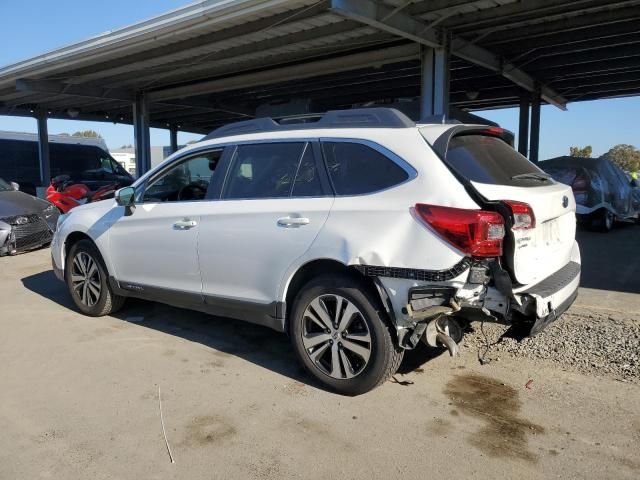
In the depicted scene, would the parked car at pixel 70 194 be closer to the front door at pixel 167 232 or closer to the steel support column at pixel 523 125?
the front door at pixel 167 232

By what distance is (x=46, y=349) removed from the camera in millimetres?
4746

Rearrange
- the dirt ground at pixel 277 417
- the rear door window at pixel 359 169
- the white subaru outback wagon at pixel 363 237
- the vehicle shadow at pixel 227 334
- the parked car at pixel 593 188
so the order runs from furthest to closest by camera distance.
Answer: the parked car at pixel 593 188 → the vehicle shadow at pixel 227 334 → the rear door window at pixel 359 169 → the white subaru outback wagon at pixel 363 237 → the dirt ground at pixel 277 417

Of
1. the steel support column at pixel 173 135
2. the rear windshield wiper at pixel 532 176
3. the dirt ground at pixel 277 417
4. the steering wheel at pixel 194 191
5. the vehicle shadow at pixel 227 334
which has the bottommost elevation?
the dirt ground at pixel 277 417

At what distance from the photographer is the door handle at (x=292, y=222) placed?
3.83m

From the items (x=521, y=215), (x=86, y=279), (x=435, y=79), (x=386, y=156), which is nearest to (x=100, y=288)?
(x=86, y=279)

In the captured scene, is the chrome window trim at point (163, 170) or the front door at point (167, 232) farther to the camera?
the chrome window trim at point (163, 170)

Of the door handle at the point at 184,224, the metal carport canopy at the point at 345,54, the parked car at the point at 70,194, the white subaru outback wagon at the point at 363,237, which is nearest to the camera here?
the white subaru outback wagon at the point at 363,237

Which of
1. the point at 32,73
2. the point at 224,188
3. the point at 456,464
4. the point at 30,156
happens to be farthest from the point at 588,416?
the point at 30,156

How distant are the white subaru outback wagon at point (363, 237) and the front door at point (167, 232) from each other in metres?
0.02

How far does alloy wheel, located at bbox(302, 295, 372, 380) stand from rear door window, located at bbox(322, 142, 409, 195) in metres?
0.78

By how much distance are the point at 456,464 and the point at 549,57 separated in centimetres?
1185

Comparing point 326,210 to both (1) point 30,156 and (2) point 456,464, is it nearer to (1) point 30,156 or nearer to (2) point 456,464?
(2) point 456,464

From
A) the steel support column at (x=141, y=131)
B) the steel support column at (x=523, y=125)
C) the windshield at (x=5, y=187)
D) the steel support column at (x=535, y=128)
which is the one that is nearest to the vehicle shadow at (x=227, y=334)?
the windshield at (x=5, y=187)

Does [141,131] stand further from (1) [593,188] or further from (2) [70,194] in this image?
(1) [593,188]
